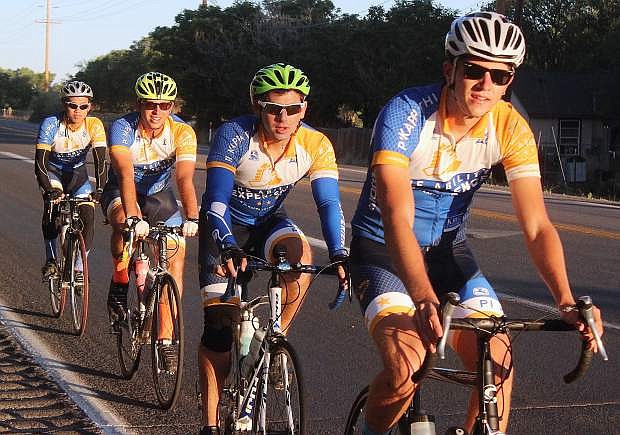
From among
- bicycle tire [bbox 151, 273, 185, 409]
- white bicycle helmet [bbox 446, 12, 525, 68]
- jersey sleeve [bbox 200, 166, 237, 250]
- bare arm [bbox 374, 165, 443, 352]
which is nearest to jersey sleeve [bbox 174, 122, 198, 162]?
bicycle tire [bbox 151, 273, 185, 409]

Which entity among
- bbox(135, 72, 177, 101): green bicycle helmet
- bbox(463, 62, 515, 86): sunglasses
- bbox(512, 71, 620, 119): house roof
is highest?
bbox(512, 71, 620, 119): house roof

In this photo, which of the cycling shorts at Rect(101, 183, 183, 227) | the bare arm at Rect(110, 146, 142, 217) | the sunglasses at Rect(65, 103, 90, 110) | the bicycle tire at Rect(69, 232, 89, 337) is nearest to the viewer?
the bare arm at Rect(110, 146, 142, 217)

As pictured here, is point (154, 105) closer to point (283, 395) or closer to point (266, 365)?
point (266, 365)

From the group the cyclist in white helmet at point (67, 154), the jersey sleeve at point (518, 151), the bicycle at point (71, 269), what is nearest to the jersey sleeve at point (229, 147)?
the jersey sleeve at point (518, 151)

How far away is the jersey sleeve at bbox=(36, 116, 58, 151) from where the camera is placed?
10148mm

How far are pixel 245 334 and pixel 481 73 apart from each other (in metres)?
1.92

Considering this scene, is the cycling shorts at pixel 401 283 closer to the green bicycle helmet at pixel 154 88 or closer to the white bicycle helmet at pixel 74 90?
the green bicycle helmet at pixel 154 88

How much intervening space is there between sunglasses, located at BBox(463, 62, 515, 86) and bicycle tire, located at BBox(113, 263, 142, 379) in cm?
385

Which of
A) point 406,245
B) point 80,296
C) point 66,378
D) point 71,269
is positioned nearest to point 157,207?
point 66,378

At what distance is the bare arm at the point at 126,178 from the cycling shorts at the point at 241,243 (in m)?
1.49

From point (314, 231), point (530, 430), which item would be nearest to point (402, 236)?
point (530, 430)

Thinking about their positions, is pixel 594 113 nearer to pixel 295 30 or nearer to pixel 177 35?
pixel 295 30

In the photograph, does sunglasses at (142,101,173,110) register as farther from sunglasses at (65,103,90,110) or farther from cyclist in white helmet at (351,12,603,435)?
cyclist in white helmet at (351,12,603,435)

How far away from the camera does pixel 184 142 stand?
784 centimetres
